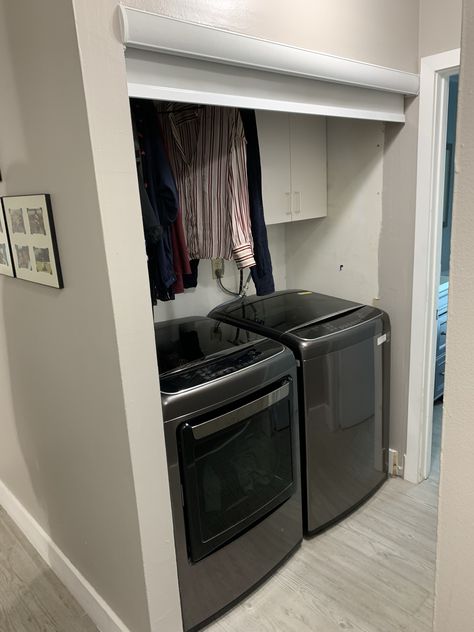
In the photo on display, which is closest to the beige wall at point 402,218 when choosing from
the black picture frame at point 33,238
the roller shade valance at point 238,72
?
the roller shade valance at point 238,72

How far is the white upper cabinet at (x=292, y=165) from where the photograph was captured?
2.21 meters

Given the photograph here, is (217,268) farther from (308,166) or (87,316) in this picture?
(87,316)

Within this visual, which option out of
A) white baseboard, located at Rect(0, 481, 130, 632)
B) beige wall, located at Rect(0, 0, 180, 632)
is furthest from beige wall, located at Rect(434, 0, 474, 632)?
white baseboard, located at Rect(0, 481, 130, 632)

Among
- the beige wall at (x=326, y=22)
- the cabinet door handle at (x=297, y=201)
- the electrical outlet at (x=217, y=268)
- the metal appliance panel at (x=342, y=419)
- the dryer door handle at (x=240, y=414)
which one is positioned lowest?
the metal appliance panel at (x=342, y=419)

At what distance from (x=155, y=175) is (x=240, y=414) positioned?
88 centimetres

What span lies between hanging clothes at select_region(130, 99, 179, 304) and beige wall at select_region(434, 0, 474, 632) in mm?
1147

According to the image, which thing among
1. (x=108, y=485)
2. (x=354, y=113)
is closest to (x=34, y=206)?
(x=108, y=485)

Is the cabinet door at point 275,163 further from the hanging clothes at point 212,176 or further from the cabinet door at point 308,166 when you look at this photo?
the hanging clothes at point 212,176

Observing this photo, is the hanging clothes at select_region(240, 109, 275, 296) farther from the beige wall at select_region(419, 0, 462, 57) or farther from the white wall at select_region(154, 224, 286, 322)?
the beige wall at select_region(419, 0, 462, 57)

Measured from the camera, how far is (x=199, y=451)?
158cm

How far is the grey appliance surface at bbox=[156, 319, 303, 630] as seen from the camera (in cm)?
153

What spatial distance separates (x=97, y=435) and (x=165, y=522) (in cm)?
35

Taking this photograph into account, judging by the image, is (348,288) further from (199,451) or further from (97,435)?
(97,435)

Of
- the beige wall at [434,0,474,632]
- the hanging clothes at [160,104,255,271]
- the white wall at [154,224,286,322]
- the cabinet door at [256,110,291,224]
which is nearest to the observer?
the beige wall at [434,0,474,632]
